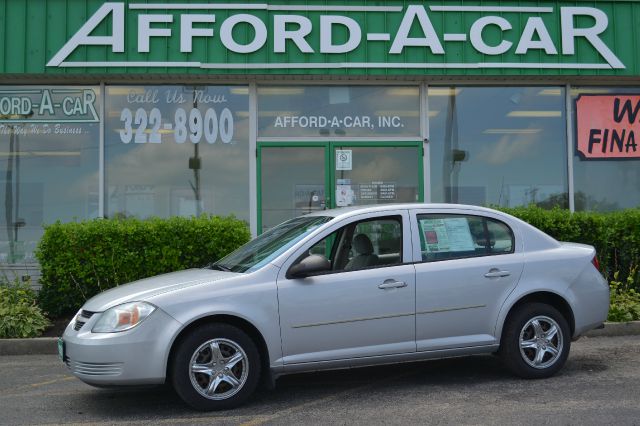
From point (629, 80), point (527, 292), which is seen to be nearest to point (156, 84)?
point (527, 292)

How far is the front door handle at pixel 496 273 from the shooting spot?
585cm

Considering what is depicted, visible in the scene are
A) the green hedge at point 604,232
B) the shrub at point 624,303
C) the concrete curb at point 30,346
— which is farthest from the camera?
the green hedge at point 604,232

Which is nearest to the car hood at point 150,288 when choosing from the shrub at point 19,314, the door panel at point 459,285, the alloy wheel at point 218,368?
the alloy wheel at point 218,368

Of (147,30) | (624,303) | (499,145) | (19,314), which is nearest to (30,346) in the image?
(19,314)

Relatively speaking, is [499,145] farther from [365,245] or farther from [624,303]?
[365,245]

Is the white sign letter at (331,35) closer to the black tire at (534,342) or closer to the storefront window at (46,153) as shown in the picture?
the storefront window at (46,153)

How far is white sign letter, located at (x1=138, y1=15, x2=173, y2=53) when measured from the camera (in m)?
10.1

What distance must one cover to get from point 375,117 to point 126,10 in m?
4.23

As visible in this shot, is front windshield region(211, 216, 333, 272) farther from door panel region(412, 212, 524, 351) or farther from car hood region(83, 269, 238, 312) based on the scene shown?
door panel region(412, 212, 524, 351)

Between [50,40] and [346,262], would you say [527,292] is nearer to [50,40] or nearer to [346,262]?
[346,262]

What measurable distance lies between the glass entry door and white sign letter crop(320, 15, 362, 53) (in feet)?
4.93

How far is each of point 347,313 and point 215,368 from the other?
1.13 m

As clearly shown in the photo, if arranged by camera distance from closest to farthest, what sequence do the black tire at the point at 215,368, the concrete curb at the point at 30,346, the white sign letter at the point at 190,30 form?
the black tire at the point at 215,368 → the concrete curb at the point at 30,346 → the white sign letter at the point at 190,30

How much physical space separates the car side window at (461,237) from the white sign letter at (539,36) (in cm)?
542
